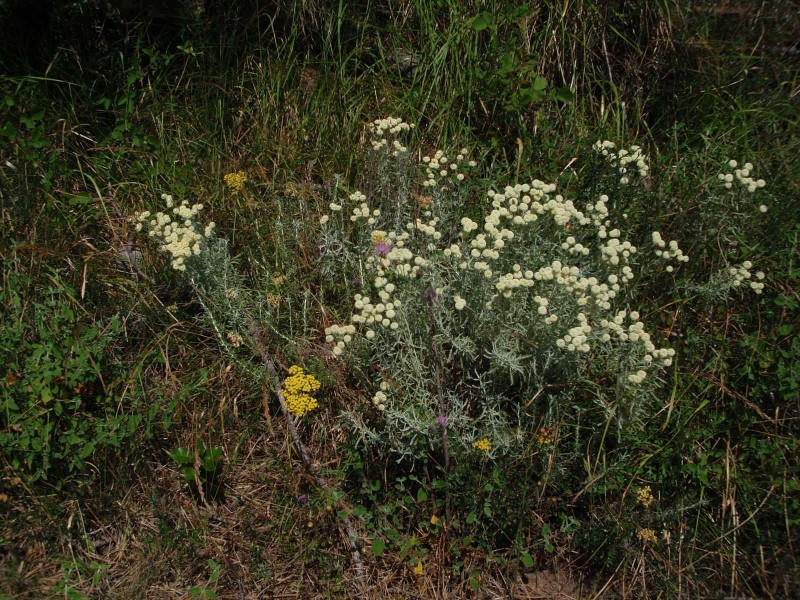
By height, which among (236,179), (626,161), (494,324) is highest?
(626,161)

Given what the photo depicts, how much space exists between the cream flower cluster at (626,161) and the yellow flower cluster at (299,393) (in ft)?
5.87

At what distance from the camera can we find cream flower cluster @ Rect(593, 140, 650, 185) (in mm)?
2818

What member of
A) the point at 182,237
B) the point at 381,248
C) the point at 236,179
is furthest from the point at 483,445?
the point at 236,179

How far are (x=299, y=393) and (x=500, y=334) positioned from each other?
88 cm

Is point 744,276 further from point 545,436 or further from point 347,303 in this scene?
point 347,303

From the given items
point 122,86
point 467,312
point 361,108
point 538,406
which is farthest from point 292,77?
point 538,406

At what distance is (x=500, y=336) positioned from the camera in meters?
2.32

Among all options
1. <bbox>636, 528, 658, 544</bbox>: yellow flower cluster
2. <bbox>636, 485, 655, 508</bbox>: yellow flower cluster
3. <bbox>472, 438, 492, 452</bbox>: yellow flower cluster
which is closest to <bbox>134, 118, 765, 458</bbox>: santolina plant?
<bbox>472, 438, 492, 452</bbox>: yellow flower cluster

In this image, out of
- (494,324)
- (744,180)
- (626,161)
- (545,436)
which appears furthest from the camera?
(626,161)

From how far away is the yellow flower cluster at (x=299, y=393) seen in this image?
230 centimetres

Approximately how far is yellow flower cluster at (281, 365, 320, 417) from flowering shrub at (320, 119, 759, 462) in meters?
0.19

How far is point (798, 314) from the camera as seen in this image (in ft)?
8.44

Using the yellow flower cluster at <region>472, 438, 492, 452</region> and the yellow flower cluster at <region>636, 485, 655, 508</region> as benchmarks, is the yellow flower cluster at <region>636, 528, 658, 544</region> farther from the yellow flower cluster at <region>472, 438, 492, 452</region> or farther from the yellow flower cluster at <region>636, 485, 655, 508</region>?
the yellow flower cluster at <region>472, 438, 492, 452</region>

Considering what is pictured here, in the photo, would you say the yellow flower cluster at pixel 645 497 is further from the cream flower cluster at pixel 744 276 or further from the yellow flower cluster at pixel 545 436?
the cream flower cluster at pixel 744 276
